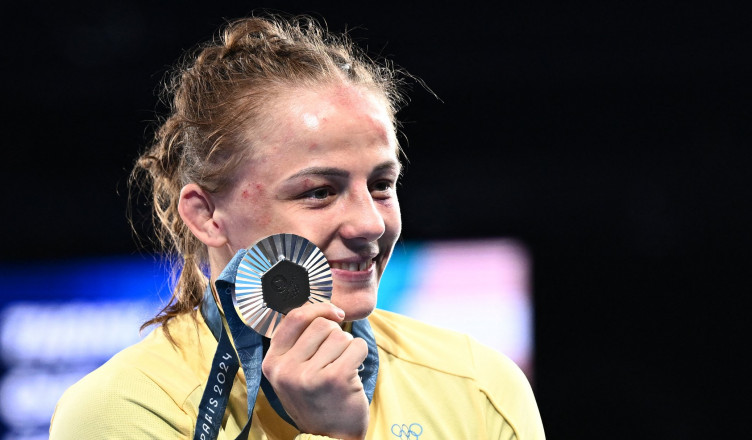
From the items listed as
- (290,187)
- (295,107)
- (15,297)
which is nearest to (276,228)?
(290,187)

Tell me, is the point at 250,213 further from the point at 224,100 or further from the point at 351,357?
the point at 351,357

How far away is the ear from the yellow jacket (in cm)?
15

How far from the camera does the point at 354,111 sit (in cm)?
157

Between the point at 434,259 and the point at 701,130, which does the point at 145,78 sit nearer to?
the point at 434,259

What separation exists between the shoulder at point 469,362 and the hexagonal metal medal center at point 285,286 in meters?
0.37

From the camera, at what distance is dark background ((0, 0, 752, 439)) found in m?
3.91

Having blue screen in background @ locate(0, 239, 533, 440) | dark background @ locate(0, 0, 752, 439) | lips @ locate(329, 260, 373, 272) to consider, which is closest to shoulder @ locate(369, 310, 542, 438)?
lips @ locate(329, 260, 373, 272)

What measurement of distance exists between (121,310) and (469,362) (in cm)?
236

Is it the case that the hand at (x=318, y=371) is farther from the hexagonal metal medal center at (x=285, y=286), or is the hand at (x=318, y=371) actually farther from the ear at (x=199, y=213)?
the ear at (x=199, y=213)

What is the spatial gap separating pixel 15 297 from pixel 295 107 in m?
2.65

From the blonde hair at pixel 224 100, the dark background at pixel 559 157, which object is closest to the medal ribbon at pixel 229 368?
the blonde hair at pixel 224 100

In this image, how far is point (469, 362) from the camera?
172 centimetres

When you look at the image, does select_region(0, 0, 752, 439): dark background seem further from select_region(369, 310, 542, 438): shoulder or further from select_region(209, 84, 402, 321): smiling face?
select_region(209, 84, 402, 321): smiling face

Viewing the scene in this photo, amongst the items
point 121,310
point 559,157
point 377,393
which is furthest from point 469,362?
point 559,157
